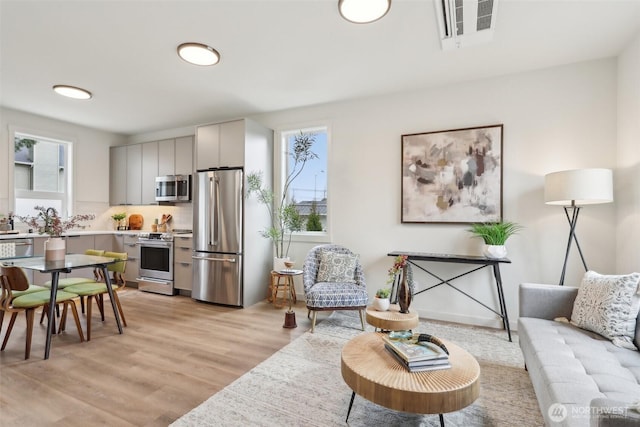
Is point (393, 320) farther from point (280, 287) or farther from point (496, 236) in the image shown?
point (280, 287)

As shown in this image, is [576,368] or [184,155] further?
[184,155]

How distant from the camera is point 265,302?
436 cm

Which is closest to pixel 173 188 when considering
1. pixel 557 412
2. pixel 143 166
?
pixel 143 166

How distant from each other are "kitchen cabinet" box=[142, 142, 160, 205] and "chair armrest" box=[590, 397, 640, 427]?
5879 mm

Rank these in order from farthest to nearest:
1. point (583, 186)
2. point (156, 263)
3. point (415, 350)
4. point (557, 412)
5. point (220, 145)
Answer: point (156, 263) → point (220, 145) → point (583, 186) → point (415, 350) → point (557, 412)

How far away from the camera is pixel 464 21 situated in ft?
8.01

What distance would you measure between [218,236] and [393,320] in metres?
2.79

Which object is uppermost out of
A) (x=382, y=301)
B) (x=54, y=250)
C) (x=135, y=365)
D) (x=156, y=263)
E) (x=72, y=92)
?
(x=72, y=92)

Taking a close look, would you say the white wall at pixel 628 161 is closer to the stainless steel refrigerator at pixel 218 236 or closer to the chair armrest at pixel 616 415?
the chair armrest at pixel 616 415

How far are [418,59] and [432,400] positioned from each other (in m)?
2.96

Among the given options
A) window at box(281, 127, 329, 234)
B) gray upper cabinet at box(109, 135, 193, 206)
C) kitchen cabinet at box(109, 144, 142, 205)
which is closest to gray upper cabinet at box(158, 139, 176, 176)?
gray upper cabinet at box(109, 135, 193, 206)

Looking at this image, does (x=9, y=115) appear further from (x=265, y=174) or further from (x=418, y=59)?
(x=418, y=59)

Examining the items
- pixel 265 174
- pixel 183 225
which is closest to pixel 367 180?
pixel 265 174

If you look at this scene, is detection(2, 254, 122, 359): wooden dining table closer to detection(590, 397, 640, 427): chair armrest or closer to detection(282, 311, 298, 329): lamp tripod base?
detection(282, 311, 298, 329): lamp tripod base
